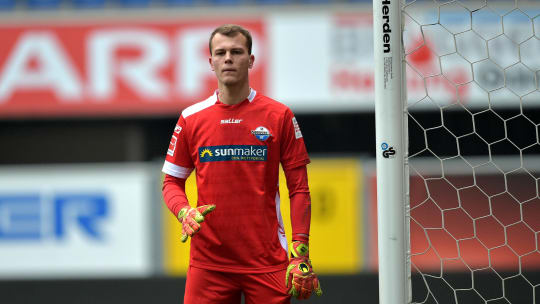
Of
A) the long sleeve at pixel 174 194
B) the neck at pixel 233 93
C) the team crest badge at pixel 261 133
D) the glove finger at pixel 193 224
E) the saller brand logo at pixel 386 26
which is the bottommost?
the glove finger at pixel 193 224

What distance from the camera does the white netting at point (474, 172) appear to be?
4285 millimetres

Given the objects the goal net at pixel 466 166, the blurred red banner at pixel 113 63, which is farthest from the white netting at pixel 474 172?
the blurred red banner at pixel 113 63

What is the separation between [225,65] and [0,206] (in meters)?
4.40

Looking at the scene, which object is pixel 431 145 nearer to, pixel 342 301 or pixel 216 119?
pixel 342 301

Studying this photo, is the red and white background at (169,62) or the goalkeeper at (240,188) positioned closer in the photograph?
the goalkeeper at (240,188)

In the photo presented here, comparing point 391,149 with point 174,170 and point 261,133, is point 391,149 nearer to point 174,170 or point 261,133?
point 261,133

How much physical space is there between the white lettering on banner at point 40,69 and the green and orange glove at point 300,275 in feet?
19.2

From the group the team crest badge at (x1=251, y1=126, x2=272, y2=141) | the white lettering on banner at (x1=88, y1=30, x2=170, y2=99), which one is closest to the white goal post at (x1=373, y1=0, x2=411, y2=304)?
the team crest badge at (x1=251, y1=126, x2=272, y2=141)

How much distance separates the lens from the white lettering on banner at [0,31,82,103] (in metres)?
7.68

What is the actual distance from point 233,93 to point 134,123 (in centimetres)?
600

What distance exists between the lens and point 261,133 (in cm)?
236

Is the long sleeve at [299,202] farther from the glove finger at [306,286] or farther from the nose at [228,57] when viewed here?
the nose at [228,57]

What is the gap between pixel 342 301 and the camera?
17.1ft

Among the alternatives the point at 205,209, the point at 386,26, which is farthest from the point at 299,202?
the point at 386,26
